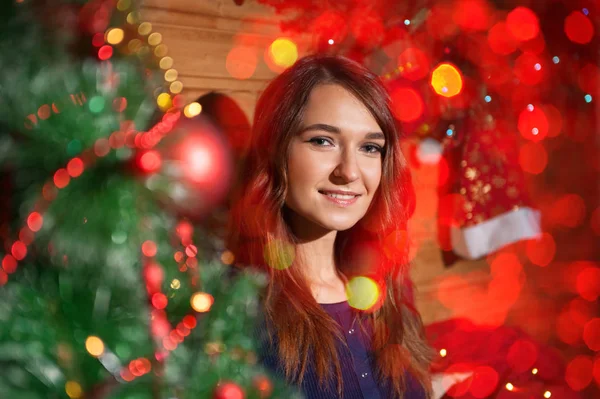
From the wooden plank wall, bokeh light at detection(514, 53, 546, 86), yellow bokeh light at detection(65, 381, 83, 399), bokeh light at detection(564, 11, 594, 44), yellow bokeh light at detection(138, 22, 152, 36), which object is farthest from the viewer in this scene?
bokeh light at detection(564, 11, 594, 44)

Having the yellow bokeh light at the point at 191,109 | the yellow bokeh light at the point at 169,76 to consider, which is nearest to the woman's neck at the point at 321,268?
the yellow bokeh light at the point at 191,109

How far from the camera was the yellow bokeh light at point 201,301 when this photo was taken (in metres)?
0.75

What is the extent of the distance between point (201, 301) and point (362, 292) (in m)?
0.70

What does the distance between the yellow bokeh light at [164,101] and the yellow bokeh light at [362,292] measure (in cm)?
69

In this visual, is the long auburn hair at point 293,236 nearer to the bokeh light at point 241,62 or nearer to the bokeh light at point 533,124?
the bokeh light at point 241,62

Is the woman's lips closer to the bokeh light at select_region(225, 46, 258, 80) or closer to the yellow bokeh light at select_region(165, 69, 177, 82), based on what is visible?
the yellow bokeh light at select_region(165, 69, 177, 82)

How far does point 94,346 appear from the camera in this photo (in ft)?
2.05

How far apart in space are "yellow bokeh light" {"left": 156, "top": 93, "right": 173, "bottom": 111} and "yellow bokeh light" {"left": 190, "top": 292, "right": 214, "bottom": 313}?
0.30m

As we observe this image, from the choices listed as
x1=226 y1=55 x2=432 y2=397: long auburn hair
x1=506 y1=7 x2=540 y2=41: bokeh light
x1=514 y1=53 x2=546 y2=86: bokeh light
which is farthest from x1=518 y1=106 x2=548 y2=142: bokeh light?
x1=226 y1=55 x2=432 y2=397: long auburn hair

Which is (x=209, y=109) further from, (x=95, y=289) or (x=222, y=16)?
→ (x=95, y=289)

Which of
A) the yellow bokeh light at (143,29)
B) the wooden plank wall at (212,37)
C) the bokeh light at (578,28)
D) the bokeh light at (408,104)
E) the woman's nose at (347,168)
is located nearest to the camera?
the yellow bokeh light at (143,29)

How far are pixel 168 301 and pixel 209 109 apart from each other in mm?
792

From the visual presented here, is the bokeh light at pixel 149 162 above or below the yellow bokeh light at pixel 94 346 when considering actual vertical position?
above

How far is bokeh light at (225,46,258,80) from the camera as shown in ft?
5.01
